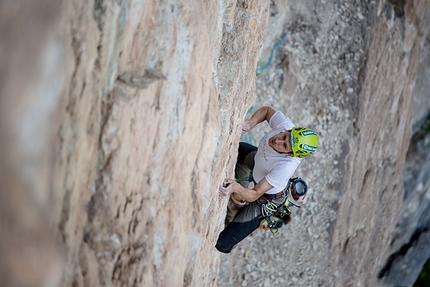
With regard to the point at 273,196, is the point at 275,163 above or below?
above

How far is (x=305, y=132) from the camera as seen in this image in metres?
3.79

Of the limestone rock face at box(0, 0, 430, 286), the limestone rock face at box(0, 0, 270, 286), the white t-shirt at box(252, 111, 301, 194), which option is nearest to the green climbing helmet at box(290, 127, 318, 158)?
the white t-shirt at box(252, 111, 301, 194)

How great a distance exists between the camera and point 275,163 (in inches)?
160

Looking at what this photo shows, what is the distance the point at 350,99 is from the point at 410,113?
2.08m

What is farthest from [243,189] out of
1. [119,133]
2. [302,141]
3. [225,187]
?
[119,133]

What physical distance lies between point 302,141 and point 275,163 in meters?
0.42

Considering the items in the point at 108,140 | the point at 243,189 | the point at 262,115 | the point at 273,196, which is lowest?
the point at 273,196

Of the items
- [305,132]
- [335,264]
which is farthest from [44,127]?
[335,264]

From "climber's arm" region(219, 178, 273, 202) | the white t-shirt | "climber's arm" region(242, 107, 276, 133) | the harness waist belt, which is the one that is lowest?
the harness waist belt

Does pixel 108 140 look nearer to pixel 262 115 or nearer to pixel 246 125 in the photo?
pixel 246 125

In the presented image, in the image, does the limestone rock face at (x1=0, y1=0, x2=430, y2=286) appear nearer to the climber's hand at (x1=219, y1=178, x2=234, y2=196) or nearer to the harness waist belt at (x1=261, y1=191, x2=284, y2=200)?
the climber's hand at (x1=219, y1=178, x2=234, y2=196)

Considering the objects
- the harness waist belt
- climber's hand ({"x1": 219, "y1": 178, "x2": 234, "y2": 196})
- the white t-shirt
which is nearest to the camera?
climber's hand ({"x1": 219, "y1": 178, "x2": 234, "y2": 196})

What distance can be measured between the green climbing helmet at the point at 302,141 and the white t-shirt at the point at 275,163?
196 millimetres

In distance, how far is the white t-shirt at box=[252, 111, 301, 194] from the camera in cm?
397
